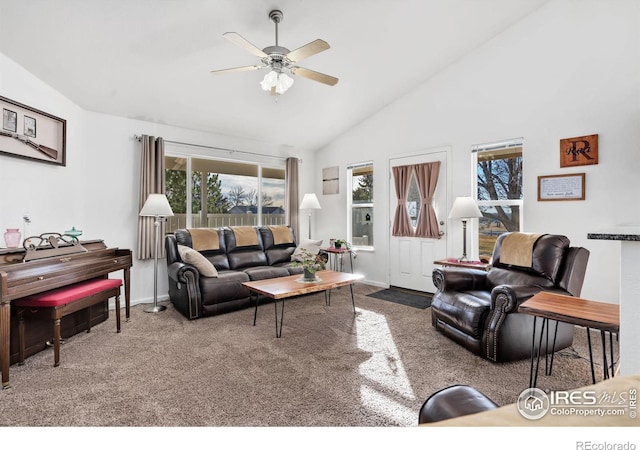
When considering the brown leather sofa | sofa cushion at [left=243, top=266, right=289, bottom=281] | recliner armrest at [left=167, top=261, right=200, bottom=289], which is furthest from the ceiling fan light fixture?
sofa cushion at [left=243, top=266, right=289, bottom=281]

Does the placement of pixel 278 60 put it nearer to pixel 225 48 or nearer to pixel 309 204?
pixel 225 48

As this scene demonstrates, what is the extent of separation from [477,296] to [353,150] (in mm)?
3507

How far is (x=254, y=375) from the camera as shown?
2.30m

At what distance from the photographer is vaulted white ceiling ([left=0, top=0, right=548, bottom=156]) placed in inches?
105

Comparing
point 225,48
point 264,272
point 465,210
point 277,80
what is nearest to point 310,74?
point 277,80

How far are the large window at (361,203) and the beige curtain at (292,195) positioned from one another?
951 millimetres

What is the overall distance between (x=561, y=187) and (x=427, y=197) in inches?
62.4

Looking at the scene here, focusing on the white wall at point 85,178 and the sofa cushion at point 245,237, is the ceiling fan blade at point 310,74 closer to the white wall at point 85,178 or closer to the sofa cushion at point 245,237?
the white wall at point 85,178

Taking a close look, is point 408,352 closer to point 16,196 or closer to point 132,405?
point 132,405

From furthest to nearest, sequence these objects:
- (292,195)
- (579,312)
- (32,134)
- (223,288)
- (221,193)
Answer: (292,195)
(221,193)
(223,288)
(32,134)
(579,312)

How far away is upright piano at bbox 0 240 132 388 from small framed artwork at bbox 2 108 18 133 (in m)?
1.13

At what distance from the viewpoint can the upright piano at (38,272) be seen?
2141 millimetres

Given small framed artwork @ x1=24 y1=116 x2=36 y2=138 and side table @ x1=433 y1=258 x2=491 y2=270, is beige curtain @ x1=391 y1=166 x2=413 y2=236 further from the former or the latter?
small framed artwork @ x1=24 y1=116 x2=36 y2=138

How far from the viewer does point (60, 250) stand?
280cm
